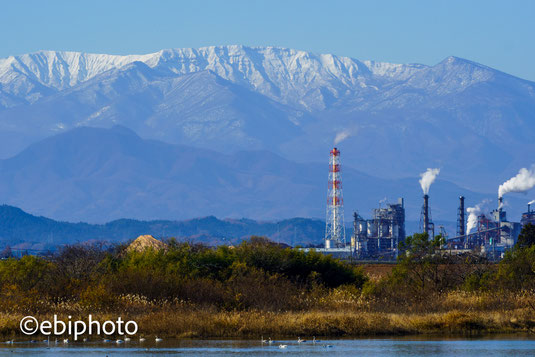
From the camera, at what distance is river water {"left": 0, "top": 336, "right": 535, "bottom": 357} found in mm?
42281

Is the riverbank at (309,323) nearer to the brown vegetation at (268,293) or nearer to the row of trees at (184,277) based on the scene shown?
the brown vegetation at (268,293)

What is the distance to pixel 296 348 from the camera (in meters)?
44.3

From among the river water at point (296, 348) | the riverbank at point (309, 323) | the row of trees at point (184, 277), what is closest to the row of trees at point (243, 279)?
the row of trees at point (184, 277)

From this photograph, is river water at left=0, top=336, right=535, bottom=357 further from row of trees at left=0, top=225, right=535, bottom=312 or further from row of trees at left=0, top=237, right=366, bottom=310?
row of trees at left=0, top=237, right=366, bottom=310

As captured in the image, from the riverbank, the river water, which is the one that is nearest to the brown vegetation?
the riverbank

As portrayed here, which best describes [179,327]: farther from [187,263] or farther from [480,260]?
[480,260]

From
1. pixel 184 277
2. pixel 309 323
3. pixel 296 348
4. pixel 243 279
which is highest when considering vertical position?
pixel 184 277

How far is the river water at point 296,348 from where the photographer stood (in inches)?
1665

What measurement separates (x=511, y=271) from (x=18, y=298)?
83.7 ft

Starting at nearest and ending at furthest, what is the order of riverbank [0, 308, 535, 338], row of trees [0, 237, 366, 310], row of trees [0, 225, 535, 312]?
riverbank [0, 308, 535, 338]
row of trees [0, 237, 366, 310]
row of trees [0, 225, 535, 312]

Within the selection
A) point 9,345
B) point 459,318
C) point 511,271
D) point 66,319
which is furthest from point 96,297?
point 511,271

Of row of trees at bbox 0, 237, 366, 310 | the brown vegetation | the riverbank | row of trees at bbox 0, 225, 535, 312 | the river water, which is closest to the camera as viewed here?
the river water

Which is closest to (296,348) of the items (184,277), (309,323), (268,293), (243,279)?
(309,323)

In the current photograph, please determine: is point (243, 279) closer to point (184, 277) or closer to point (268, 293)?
point (268, 293)
